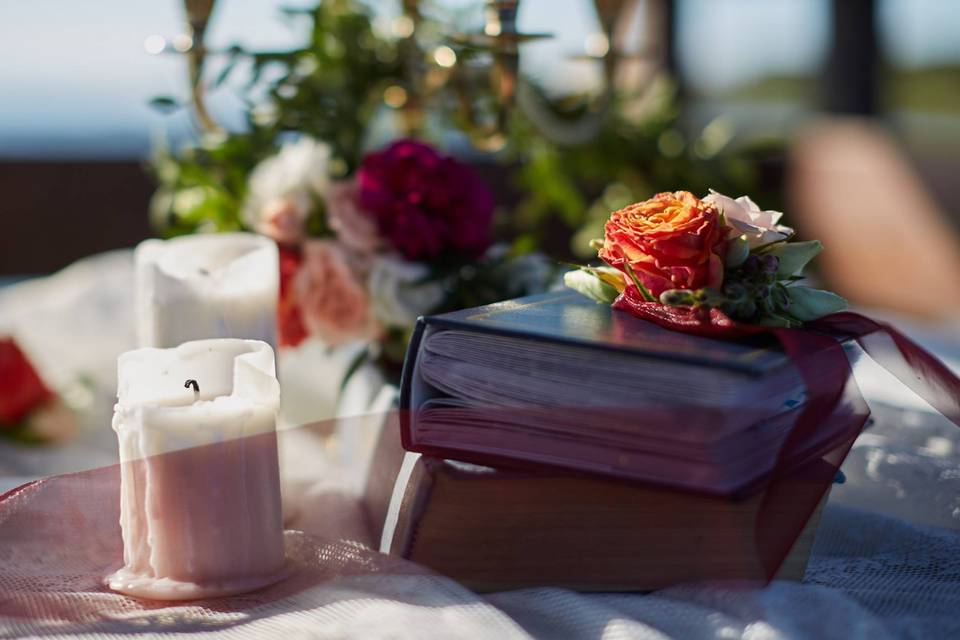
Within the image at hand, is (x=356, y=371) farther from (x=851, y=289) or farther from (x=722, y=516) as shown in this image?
(x=851, y=289)

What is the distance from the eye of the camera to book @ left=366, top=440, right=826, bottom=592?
23.0 inches

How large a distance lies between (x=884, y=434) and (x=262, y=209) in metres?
0.71

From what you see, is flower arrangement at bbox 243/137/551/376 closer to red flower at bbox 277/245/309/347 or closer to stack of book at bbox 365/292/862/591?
red flower at bbox 277/245/309/347

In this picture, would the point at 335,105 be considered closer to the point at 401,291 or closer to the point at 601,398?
the point at 401,291

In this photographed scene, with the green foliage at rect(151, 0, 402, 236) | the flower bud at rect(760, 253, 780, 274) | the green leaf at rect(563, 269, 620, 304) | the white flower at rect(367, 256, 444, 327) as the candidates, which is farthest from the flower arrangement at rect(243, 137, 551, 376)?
the flower bud at rect(760, 253, 780, 274)

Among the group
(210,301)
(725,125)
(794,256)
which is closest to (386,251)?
(210,301)

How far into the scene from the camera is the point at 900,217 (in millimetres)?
3736

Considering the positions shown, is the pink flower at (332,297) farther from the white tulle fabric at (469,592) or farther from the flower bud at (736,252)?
the flower bud at (736,252)

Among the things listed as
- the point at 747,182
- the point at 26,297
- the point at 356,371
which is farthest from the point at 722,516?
the point at 26,297

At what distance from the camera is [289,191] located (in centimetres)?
104

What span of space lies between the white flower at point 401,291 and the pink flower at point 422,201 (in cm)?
3

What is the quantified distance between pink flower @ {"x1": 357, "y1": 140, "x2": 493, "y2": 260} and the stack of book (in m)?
0.33

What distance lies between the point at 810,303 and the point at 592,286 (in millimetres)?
146

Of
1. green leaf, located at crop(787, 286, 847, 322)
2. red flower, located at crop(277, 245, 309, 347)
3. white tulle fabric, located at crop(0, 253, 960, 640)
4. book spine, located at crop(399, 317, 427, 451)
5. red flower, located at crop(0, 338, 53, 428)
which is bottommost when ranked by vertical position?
red flower, located at crop(0, 338, 53, 428)
